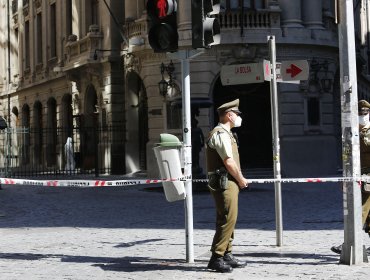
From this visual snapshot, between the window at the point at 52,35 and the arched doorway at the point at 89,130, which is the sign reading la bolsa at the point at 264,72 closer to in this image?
the arched doorway at the point at 89,130

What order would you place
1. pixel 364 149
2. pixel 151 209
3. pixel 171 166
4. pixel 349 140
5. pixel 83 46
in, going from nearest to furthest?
1. pixel 349 140
2. pixel 171 166
3. pixel 364 149
4. pixel 151 209
5. pixel 83 46

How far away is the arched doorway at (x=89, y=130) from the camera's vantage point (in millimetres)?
33438

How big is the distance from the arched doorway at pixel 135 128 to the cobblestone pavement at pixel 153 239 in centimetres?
1202

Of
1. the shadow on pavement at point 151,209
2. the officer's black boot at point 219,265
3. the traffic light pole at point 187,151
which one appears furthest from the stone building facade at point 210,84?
the officer's black boot at point 219,265

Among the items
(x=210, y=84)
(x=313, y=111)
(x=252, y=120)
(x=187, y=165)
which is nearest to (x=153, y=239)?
(x=187, y=165)

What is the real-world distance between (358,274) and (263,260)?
4.40ft

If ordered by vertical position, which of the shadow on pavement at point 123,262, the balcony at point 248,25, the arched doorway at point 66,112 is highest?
the balcony at point 248,25

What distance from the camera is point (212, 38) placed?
8297 mm

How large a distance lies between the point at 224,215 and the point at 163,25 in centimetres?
233

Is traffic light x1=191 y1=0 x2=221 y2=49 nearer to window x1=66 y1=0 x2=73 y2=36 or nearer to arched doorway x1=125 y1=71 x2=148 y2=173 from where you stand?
arched doorway x1=125 y1=71 x2=148 y2=173

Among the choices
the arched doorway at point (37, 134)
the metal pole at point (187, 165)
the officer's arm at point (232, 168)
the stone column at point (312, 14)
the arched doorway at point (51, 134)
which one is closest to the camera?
the officer's arm at point (232, 168)

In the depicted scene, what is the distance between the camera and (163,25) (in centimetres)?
838

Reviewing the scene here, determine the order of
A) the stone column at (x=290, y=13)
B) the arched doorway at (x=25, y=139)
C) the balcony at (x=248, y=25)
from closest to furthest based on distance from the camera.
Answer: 1. the balcony at (x=248, y=25)
2. the stone column at (x=290, y=13)
3. the arched doorway at (x=25, y=139)

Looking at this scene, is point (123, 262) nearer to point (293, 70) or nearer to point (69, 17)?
point (293, 70)
